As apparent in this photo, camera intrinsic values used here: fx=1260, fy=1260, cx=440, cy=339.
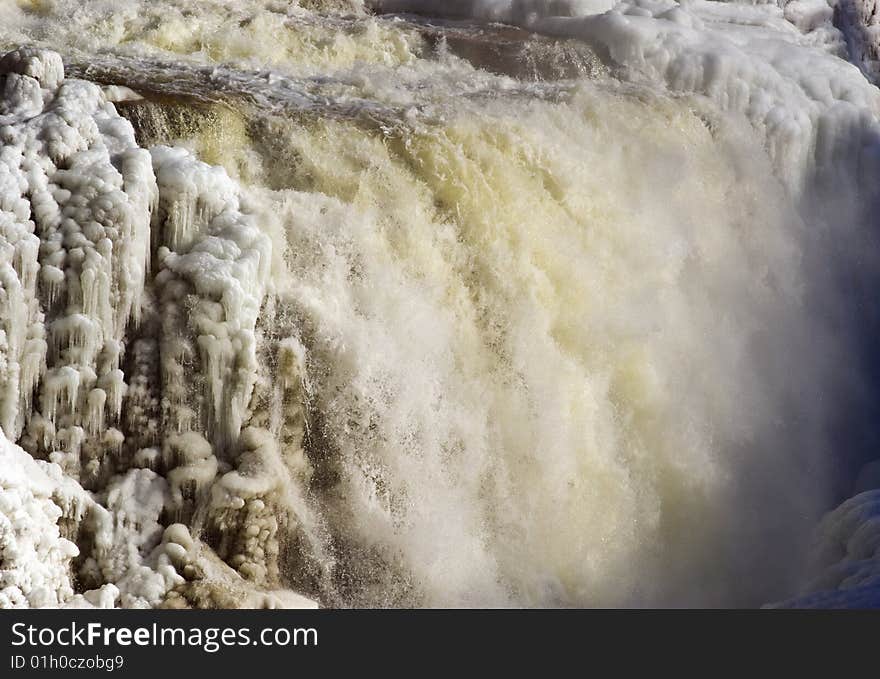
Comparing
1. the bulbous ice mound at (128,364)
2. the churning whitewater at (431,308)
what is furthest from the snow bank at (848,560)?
the bulbous ice mound at (128,364)

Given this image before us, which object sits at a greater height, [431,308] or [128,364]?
[128,364]

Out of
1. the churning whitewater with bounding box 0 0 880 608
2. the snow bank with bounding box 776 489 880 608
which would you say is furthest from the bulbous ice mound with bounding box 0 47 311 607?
the snow bank with bounding box 776 489 880 608

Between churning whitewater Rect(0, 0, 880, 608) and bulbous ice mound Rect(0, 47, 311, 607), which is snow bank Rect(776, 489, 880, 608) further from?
bulbous ice mound Rect(0, 47, 311, 607)

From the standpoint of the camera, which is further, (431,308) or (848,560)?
(431,308)

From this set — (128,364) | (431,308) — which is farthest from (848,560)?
(128,364)

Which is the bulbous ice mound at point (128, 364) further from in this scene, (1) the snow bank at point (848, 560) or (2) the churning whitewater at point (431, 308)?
(1) the snow bank at point (848, 560)

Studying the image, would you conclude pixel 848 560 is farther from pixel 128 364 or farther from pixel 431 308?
pixel 128 364

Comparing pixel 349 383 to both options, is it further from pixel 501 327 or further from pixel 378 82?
pixel 378 82
